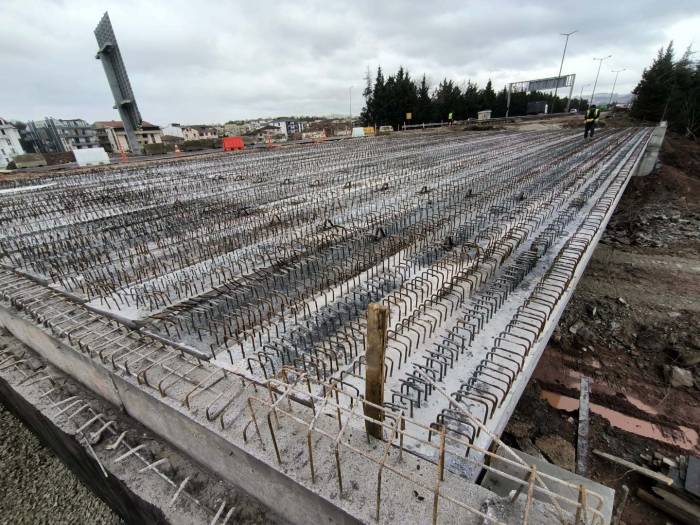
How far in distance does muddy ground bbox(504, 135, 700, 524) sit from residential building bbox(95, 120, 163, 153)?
6778 cm

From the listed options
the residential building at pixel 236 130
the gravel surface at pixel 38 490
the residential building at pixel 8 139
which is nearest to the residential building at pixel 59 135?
the residential building at pixel 8 139

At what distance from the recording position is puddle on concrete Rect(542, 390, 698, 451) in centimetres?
490

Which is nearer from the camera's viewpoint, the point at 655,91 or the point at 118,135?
the point at 655,91

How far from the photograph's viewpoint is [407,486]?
212 centimetres

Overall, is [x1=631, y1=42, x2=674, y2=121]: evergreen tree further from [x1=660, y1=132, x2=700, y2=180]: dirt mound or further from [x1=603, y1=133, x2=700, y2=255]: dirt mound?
[x1=603, y1=133, x2=700, y2=255]: dirt mound

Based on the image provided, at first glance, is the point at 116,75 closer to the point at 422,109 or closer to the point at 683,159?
the point at 422,109

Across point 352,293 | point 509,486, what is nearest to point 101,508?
point 352,293

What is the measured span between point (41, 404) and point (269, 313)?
8.88 ft

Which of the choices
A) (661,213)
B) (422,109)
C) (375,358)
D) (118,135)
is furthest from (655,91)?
(118,135)

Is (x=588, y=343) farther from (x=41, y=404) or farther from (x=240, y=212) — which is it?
(x=41, y=404)

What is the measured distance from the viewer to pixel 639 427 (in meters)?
5.10

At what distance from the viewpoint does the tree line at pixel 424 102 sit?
51.6 m

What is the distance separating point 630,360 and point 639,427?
177 centimetres

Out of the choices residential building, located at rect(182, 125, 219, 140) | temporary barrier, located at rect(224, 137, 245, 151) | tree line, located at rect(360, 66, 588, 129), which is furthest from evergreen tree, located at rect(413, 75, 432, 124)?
residential building, located at rect(182, 125, 219, 140)
